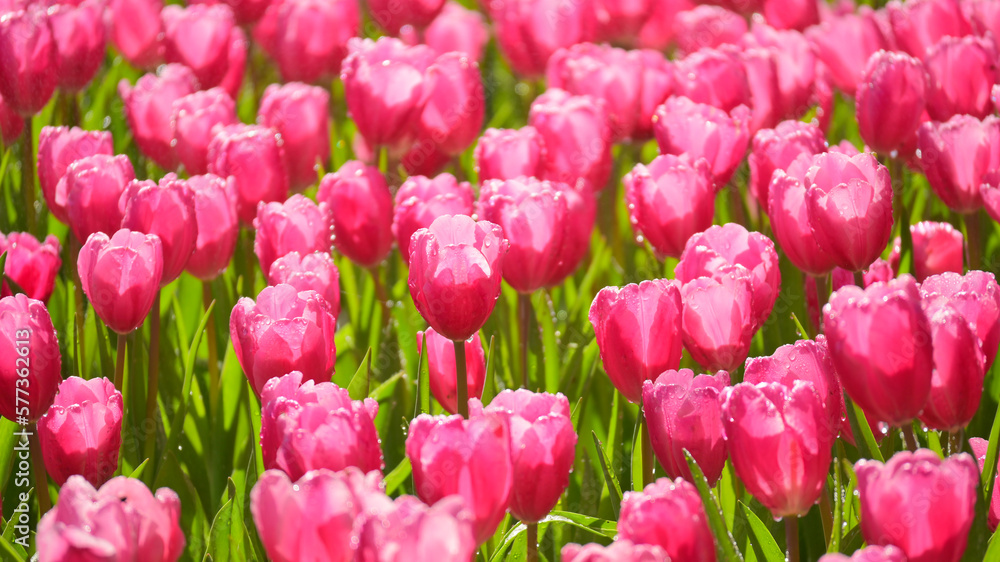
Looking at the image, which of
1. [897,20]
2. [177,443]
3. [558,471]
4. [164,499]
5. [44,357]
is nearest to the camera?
[164,499]

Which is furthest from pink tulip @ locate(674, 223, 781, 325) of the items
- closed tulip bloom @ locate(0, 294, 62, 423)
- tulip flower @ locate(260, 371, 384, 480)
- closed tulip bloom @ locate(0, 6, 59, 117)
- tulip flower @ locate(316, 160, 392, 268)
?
closed tulip bloom @ locate(0, 6, 59, 117)

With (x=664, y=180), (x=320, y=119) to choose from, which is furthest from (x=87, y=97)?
(x=664, y=180)

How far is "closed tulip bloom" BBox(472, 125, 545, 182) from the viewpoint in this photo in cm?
224

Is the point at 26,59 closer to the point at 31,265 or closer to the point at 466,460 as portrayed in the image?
the point at 31,265

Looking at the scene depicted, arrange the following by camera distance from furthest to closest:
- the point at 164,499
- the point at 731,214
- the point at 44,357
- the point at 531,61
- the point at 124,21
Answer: the point at 531,61, the point at 124,21, the point at 731,214, the point at 44,357, the point at 164,499

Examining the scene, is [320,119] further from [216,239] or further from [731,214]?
[731,214]

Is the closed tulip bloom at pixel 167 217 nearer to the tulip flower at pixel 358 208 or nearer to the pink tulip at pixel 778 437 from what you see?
the tulip flower at pixel 358 208

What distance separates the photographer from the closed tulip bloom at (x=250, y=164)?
219 cm

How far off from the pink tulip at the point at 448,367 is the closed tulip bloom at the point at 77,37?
1.42m

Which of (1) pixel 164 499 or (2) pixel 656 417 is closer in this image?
(1) pixel 164 499

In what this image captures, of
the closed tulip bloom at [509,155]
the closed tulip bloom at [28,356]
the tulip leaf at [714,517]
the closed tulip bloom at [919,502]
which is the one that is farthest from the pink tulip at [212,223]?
the closed tulip bloom at [919,502]

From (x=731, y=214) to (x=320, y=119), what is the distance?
39.9 inches

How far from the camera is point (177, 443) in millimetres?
1853

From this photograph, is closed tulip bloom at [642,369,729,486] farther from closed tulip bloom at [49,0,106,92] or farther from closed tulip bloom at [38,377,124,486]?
closed tulip bloom at [49,0,106,92]
